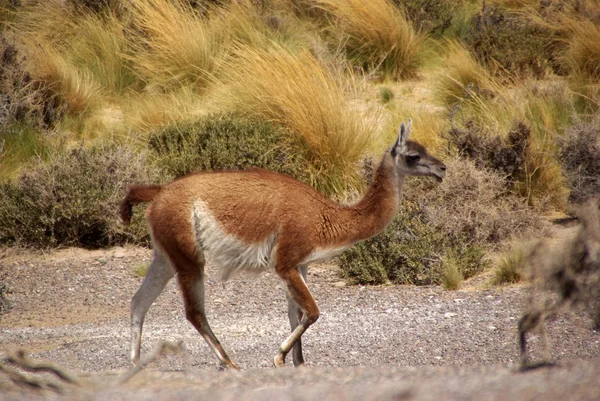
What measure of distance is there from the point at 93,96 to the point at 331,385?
13.1 m

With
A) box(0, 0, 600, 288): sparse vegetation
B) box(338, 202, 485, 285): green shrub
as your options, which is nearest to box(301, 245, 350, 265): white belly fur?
box(0, 0, 600, 288): sparse vegetation

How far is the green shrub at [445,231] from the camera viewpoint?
10.4 metres

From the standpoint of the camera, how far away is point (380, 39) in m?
17.7

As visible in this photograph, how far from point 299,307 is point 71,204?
571cm

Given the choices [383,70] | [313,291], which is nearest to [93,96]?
[383,70]

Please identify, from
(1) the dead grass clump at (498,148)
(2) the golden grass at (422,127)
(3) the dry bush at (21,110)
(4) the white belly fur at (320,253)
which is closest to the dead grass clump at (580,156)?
(1) the dead grass clump at (498,148)

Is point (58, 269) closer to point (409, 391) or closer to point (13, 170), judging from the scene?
point (13, 170)

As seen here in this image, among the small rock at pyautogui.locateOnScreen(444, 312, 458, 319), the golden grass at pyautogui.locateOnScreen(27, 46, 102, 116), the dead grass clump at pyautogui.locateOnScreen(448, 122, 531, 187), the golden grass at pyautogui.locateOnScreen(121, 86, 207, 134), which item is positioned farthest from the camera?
the golden grass at pyautogui.locateOnScreen(27, 46, 102, 116)

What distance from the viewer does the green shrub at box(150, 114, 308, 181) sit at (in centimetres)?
1254

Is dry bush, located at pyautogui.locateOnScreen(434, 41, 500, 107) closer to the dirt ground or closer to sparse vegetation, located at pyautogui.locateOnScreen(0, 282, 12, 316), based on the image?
the dirt ground

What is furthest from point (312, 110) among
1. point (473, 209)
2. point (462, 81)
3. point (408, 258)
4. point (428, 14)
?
point (428, 14)

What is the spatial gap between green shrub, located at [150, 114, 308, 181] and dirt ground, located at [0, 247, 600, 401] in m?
1.63

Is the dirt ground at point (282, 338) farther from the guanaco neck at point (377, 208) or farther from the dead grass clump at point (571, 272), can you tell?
the guanaco neck at point (377, 208)

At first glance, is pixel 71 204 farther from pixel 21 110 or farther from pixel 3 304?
pixel 21 110
